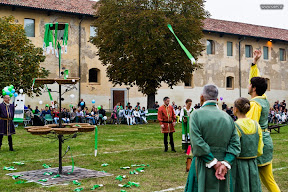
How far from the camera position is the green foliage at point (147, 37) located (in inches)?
1161

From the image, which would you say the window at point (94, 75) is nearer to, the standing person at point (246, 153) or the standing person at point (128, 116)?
the standing person at point (128, 116)

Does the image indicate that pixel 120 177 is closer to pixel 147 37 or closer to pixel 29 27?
pixel 147 37

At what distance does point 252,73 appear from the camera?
668 centimetres

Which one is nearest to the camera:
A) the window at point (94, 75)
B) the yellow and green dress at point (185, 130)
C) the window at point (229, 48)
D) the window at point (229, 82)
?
the yellow and green dress at point (185, 130)

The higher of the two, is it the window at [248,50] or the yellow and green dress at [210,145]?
the window at [248,50]

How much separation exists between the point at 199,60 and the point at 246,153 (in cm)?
3975

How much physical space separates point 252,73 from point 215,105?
2.14 m

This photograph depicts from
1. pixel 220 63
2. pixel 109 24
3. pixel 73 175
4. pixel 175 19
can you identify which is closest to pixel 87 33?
pixel 109 24

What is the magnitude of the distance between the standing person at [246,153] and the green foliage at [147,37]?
78.8ft

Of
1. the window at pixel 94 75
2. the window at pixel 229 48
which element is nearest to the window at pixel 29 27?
the window at pixel 94 75

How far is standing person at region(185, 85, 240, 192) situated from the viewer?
4.62 m

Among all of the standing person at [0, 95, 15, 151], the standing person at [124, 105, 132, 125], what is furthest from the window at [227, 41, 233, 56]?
the standing person at [0, 95, 15, 151]

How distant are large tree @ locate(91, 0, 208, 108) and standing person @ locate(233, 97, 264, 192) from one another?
24091 millimetres

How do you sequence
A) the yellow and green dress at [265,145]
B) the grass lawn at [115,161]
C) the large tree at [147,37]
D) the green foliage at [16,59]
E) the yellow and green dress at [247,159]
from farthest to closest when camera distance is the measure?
the large tree at [147,37], the green foliage at [16,59], the grass lawn at [115,161], the yellow and green dress at [265,145], the yellow and green dress at [247,159]
